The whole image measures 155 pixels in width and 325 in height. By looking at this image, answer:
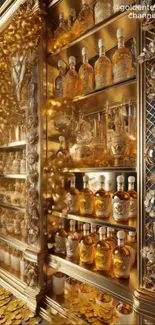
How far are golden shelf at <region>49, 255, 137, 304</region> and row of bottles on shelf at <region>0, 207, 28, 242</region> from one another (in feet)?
1.41

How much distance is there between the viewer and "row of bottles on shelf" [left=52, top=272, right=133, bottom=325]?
110 centimetres

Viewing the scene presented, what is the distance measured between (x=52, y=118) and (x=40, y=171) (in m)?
0.33

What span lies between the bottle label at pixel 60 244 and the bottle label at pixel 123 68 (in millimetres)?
929

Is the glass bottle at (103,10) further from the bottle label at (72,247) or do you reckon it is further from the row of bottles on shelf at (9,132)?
the bottle label at (72,247)

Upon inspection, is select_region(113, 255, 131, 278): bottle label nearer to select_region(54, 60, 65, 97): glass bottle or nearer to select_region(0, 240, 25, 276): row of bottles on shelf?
select_region(0, 240, 25, 276): row of bottles on shelf

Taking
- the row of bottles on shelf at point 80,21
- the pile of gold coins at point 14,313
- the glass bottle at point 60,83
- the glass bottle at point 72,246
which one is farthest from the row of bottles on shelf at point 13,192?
the row of bottles on shelf at point 80,21

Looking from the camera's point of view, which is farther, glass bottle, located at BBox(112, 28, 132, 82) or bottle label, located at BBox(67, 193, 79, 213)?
bottle label, located at BBox(67, 193, 79, 213)

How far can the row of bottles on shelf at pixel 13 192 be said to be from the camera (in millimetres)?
1675

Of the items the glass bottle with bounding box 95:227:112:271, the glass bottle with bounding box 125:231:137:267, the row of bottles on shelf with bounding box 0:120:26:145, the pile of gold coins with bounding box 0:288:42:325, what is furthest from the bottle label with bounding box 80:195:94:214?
the row of bottles on shelf with bounding box 0:120:26:145

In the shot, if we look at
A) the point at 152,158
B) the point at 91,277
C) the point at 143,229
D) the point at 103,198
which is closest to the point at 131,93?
the point at 152,158

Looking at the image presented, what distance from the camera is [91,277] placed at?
44.0 inches

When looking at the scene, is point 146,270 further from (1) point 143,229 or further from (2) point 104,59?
(2) point 104,59

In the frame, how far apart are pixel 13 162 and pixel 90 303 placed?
105cm

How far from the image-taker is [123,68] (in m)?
1.09
